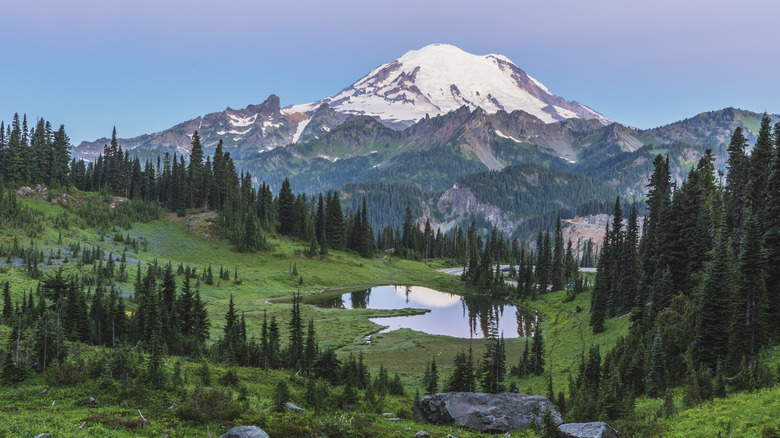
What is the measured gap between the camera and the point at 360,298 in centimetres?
11519

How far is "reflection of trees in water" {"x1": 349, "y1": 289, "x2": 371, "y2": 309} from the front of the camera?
106 meters

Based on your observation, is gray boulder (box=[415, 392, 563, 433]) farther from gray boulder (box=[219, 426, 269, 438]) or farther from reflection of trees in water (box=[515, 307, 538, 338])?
reflection of trees in water (box=[515, 307, 538, 338])

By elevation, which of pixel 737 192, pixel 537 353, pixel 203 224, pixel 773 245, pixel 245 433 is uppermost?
pixel 737 192

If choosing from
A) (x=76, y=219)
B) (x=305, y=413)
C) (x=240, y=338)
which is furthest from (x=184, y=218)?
(x=305, y=413)

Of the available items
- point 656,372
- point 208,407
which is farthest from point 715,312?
point 208,407

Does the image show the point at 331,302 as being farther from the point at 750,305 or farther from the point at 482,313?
the point at 750,305

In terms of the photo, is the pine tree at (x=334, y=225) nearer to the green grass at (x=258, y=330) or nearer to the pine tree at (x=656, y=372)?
the green grass at (x=258, y=330)

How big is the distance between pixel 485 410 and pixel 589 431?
7487 mm

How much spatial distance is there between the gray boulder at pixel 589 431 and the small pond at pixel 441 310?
2132 inches

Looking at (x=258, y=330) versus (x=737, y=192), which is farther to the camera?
(x=258, y=330)

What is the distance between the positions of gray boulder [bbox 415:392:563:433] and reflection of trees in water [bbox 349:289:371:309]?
7729cm

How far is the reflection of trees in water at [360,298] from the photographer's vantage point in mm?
106125

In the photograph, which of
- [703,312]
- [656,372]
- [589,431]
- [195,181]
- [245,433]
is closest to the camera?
[245,433]

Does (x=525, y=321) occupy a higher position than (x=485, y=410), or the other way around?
(x=485, y=410)
